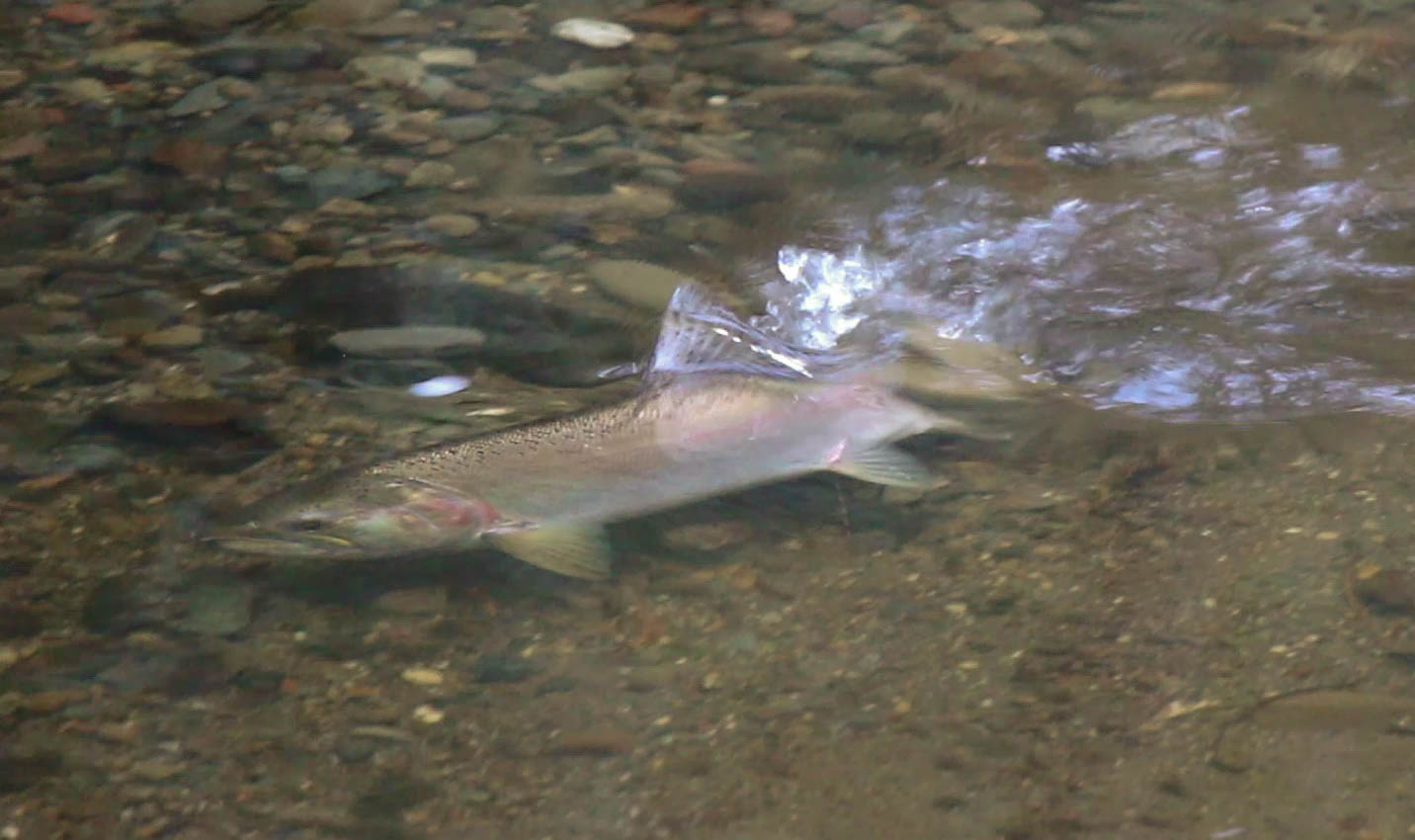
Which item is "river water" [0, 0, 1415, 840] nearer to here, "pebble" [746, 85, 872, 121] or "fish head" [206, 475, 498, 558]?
"pebble" [746, 85, 872, 121]

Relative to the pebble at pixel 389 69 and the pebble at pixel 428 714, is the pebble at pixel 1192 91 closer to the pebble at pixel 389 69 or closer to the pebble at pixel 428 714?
the pebble at pixel 389 69

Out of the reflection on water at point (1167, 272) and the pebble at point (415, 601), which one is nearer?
the pebble at point (415, 601)

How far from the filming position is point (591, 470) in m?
3.38

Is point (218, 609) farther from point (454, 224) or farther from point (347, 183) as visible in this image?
point (347, 183)

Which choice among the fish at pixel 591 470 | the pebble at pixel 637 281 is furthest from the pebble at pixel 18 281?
the pebble at pixel 637 281

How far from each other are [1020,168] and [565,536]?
8.28 ft

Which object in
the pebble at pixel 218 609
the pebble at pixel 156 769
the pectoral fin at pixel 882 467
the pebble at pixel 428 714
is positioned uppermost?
the pectoral fin at pixel 882 467

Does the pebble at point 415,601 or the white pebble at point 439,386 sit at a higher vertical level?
the white pebble at point 439,386

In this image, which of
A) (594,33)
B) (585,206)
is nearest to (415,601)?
(585,206)

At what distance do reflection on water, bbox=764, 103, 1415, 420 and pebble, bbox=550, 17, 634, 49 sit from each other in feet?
5.29

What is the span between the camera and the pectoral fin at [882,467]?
11.7ft

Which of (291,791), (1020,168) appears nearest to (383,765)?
(291,791)

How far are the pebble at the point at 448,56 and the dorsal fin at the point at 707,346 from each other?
2556 mm

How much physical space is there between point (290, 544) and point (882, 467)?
4.53 feet
